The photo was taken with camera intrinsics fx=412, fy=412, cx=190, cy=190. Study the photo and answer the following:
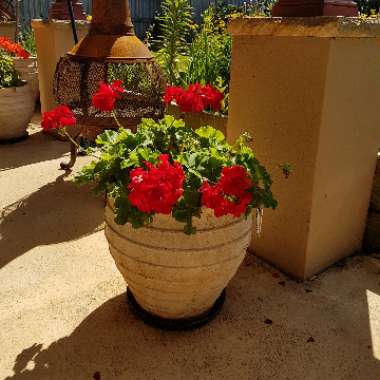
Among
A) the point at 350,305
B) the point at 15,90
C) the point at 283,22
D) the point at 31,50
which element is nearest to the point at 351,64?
the point at 283,22

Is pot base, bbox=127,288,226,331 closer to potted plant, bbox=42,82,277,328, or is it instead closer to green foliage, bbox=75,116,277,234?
potted plant, bbox=42,82,277,328

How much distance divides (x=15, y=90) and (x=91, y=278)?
334 cm

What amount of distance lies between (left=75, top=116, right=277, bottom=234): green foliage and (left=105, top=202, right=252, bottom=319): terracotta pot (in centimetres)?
9

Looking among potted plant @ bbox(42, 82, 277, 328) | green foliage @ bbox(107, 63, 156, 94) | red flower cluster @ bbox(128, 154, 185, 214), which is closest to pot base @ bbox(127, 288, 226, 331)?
potted plant @ bbox(42, 82, 277, 328)

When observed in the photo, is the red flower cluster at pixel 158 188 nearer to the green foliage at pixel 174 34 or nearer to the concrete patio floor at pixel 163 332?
the concrete patio floor at pixel 163 332

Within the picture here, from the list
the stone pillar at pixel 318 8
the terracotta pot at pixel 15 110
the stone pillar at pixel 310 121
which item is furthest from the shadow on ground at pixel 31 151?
the stone pillar at pixel 318 8

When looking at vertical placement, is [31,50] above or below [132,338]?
above

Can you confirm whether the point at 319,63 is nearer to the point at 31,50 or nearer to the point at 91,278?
the point at 91,278

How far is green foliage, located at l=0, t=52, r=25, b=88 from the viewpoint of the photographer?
16.8 ft

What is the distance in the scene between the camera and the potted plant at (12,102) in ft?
16.8

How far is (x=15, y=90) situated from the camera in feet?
16.8

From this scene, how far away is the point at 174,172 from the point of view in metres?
1.67

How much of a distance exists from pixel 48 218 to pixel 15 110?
2.28 m

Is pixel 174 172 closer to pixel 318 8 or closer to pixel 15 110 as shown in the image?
pixel 318 8
